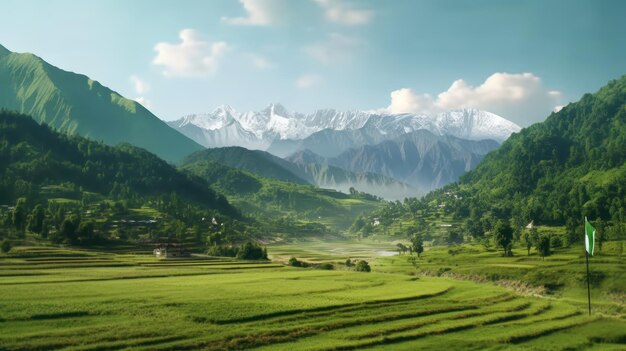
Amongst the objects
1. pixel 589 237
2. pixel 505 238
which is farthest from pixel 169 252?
pixel 589 237

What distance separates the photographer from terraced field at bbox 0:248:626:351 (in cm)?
5903

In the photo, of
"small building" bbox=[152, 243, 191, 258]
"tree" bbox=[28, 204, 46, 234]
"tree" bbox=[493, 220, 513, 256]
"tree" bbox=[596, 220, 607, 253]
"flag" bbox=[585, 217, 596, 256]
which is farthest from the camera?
"tree" bbox=[28, 204, 46, 234]

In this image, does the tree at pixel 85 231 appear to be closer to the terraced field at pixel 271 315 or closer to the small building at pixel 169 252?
the small building at pixel 169 252

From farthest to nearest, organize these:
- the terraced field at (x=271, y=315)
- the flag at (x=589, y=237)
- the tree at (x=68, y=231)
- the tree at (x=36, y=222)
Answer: the tree at (x=36, y=222), the tree at (x=68, y=231), the flag at (x=589, y=237), the terraced field at (x=271, y=315)

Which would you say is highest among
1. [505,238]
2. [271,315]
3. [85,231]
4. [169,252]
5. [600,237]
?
[600,237]

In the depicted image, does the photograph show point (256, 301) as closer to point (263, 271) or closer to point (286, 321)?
point (286, 321)

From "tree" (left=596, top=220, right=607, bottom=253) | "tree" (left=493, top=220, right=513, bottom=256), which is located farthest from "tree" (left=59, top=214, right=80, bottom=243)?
"tree" (left=596, top=220, right=607, bottom=253)

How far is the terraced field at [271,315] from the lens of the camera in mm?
59031

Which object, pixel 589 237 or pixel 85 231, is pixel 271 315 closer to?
pixel 589 237

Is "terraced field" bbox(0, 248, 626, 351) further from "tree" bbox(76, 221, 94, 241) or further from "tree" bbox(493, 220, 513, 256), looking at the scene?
"tree" bbox(493, 220, 513, 256)

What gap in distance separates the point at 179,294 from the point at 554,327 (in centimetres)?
6030

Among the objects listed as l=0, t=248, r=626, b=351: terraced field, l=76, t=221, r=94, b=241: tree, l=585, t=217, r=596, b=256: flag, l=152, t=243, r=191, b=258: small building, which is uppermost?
l=585, t=217, r=596, b=256: flag

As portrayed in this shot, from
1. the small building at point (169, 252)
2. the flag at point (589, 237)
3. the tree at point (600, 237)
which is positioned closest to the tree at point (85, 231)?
the small building at point (169, 252)

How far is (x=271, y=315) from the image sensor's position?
2844 inches
